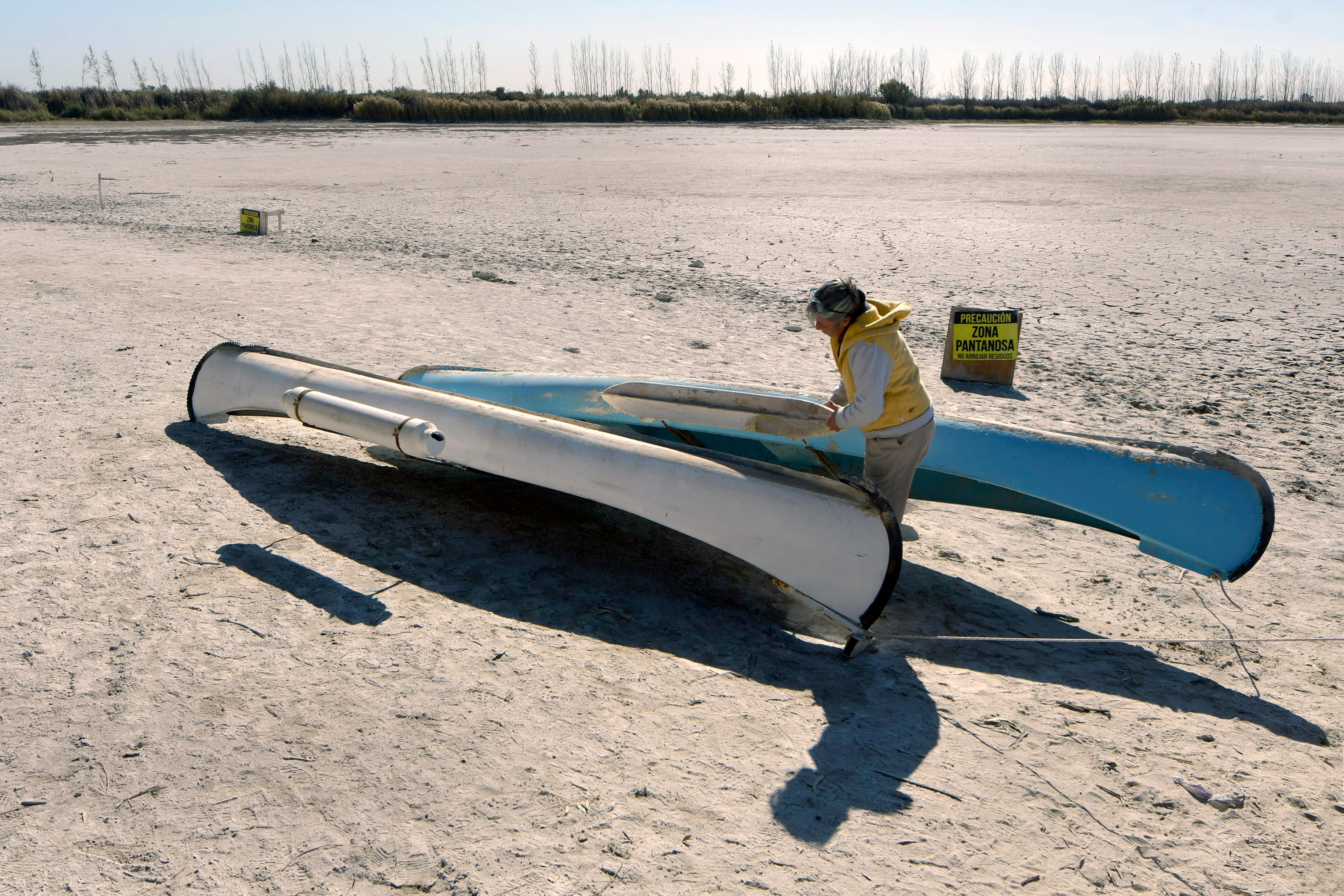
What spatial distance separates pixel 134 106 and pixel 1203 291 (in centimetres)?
4611

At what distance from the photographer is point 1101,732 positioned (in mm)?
2904

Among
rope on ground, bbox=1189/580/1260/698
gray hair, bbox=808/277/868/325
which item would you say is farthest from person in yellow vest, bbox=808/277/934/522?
rope on ground, bbox=1189/580/1260/698

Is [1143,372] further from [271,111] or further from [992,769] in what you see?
[271,111]

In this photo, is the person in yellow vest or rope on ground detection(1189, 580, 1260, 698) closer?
rope on ground detection(1189, 580, 1260, 698)

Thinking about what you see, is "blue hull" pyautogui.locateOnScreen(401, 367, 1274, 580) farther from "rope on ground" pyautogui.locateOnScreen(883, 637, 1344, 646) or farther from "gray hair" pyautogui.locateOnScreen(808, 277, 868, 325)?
"gray hair" pyautogui.locateOnScreen(808, 277, 868, 325)

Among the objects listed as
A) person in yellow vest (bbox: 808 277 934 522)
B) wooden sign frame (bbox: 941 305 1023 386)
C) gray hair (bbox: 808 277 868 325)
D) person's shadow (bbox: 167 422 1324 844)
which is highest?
gray hair (bbox: 808 277 868 325)

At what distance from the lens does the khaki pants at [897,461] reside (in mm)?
3680

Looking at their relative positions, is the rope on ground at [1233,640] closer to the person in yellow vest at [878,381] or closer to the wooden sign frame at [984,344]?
the person in yellow vest at [878,381]

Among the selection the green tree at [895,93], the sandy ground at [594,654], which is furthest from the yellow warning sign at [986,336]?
the green tree at [895,93]

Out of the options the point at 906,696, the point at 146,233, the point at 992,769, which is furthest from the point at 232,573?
the point at 146,233

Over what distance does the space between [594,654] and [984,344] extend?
444cm

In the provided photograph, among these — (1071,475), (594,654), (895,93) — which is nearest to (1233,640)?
(1071,475)

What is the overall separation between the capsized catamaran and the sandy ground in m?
0.27

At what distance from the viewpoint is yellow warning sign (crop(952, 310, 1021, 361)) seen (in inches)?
257
